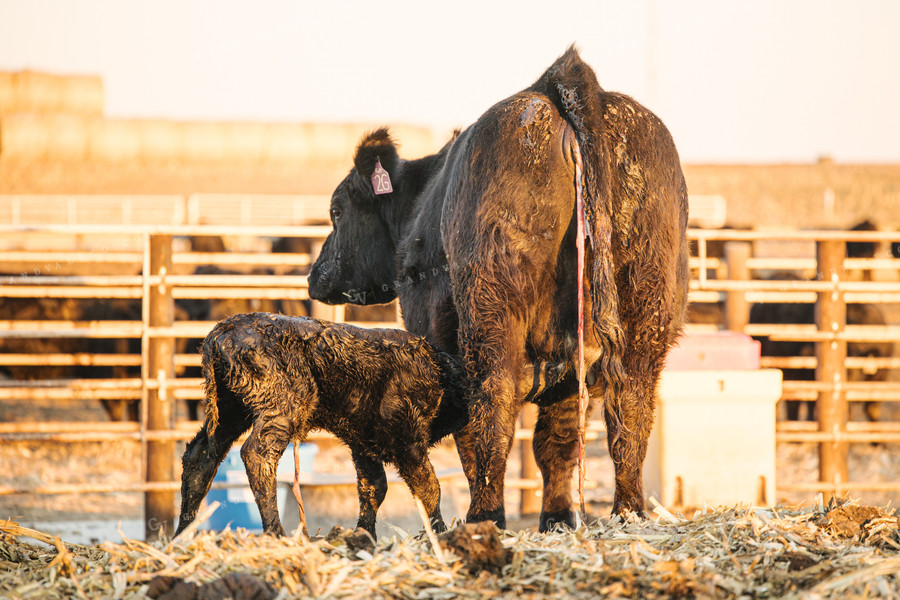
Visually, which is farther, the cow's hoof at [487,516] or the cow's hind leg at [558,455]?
the cow's hind leg at [558,455]

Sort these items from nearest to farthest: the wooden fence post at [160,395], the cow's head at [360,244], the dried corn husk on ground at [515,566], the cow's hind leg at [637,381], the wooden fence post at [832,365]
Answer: the dried corn husk on ground at [515,566]
the cow's hind leg at [637,381]
the cow's head at [360,244]
the wooden fence post at [160,395]
the wooden fence post at [832,365]

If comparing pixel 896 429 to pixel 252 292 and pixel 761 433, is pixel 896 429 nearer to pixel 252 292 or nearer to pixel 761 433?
pixel 761 433

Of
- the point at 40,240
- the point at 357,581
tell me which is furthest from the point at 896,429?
the point at 40,240

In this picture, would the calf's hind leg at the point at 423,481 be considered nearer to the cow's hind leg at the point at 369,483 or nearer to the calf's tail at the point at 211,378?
the cow's hind leg at the point at 369,483

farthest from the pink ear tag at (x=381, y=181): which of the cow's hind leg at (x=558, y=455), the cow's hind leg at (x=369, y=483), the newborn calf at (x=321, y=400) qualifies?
the cow's hind leg at (x=369, y=483)

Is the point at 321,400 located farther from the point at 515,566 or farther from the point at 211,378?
the point at 515,566

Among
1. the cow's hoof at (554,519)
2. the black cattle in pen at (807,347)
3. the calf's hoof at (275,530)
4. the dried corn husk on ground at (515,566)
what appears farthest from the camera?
the black cattle in pen at (807,347)

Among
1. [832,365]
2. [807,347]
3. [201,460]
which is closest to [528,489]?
[832,365]

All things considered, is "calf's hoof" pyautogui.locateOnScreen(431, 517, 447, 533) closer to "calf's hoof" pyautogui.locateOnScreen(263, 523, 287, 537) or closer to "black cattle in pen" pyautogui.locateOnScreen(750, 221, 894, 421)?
"calf's hoof" pyautogui.locateOnScreen(263, 523, 287, 537)

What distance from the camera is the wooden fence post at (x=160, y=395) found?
24.1ft

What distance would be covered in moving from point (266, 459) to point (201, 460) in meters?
0.38

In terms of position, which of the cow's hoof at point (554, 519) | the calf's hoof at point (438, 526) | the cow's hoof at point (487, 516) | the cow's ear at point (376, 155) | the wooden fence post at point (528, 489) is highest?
the cow's ear at point (376, 155)

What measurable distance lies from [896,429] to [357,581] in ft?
22.8

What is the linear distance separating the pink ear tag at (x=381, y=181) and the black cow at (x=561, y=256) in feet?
3.78
